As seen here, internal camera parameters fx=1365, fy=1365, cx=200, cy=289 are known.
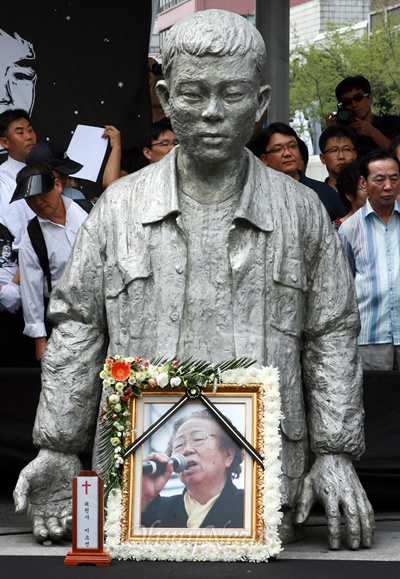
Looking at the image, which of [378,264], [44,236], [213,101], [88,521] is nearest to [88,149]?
[44,236]

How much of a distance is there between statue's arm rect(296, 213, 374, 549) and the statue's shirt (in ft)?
1.29

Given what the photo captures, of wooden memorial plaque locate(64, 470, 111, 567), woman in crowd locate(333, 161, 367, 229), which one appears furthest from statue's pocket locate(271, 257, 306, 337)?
woman in crowd locate(333, 161, 367, 229)

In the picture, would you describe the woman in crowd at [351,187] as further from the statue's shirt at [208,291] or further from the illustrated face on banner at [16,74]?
the statue's shirt at [208,291]

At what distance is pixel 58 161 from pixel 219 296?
297 centimetres

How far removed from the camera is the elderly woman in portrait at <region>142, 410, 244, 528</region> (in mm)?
5047

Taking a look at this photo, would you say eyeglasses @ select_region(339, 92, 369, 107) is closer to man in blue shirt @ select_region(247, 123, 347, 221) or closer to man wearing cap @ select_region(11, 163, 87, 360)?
man in blue shirt @ select_region(247, 123, 347, 221)

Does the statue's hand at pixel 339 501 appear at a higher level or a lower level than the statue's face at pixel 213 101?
lower

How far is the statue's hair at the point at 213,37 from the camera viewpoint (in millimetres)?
5059

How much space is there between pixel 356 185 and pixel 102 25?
225 centimetres

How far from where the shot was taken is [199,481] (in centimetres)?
506

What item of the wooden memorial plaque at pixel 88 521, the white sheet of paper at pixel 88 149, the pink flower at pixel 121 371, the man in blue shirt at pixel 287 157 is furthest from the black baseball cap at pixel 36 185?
the wooden memorial plaque at pixel 88 521

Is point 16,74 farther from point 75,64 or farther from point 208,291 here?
point 208,291

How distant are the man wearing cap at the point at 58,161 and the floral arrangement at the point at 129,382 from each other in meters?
2.95

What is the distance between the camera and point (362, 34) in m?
30.6
